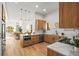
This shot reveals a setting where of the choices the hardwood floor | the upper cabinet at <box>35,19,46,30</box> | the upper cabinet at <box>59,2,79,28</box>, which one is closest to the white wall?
the upper cabinet at <box>35,19,46,30</box>

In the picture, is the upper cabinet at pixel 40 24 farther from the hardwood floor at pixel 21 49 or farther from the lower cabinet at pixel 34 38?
the hardwood floor at pixel 21 49

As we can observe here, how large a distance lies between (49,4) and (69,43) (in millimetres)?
803

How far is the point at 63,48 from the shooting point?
1.95 metres

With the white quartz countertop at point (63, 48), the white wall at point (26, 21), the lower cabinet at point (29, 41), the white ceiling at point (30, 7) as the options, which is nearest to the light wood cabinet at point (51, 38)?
the white quartz countertop at point (63, 48)

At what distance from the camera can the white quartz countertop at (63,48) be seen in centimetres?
179

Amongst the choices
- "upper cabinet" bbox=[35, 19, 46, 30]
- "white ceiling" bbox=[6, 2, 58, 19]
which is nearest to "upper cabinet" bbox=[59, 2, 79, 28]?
"white ceiling" bbox=[6, 2, 58, 19]

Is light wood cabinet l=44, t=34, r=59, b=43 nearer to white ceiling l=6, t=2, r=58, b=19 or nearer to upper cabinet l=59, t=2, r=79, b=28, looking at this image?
upper cabinet l=59, t=2, r=79, b=28

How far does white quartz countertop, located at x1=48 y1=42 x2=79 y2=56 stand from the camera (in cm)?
179

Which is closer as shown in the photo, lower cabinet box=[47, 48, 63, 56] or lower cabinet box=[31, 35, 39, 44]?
lower cabinet box=[47, 48, 63, 56]

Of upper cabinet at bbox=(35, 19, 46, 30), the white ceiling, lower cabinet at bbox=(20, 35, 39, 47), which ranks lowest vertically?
lower cabinet at bbox=(20, 35, 39, 47)

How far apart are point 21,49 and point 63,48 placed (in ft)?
2.37

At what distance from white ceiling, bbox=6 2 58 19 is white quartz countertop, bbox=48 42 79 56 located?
59 centimetres

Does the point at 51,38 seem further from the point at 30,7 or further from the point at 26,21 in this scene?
the point at 30,7

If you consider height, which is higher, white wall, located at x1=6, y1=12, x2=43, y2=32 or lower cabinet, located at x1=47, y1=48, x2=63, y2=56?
white wall, located at x1=6, y1=12, x2=43, y2=32
